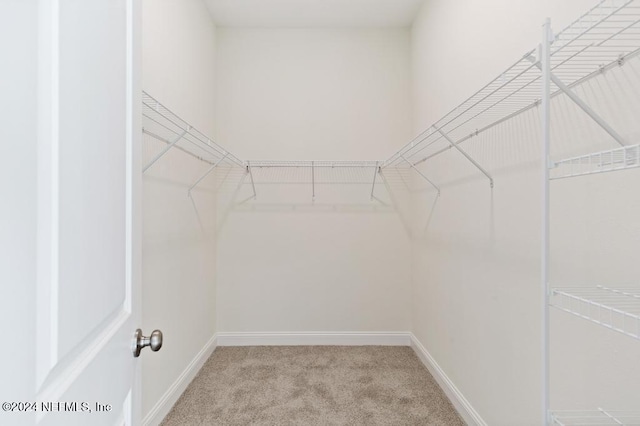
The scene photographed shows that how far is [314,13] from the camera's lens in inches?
104

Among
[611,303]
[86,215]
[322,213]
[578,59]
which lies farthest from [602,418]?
[322,213]

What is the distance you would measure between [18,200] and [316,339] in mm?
2694

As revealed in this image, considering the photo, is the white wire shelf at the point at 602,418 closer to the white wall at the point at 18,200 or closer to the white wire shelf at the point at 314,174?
the white wall at the point at 18,200

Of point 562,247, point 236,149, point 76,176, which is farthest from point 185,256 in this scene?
point 562,247

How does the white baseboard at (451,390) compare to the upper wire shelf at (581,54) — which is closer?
the upper wire shelf at (581,54)

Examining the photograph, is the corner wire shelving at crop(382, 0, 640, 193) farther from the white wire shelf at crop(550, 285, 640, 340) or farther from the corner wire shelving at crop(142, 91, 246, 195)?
the corner wire shelving at crop(142, 91, 246, 195)

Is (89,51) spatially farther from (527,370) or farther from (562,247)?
(527,370)

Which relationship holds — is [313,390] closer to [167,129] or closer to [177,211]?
[177,211]

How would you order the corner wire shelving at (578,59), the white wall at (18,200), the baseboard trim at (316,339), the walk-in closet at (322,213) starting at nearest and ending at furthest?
the white wall at (18,200), the walk-in closet at (322,213), the corner wire shelving at (578,59), the baseboard trim at (316,339)

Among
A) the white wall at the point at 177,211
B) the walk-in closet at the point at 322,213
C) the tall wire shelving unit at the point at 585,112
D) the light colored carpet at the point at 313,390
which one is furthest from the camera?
the light colored carpet at the point at 313,390

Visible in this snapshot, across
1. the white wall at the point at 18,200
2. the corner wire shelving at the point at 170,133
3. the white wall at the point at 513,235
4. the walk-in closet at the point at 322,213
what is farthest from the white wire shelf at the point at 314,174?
the white wall at the point at 18,200

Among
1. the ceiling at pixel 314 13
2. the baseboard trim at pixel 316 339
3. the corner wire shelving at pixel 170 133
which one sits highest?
the ceiling at pixel 314 13

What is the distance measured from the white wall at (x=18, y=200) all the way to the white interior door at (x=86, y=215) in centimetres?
1

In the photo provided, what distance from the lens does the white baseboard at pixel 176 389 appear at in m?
1.72
